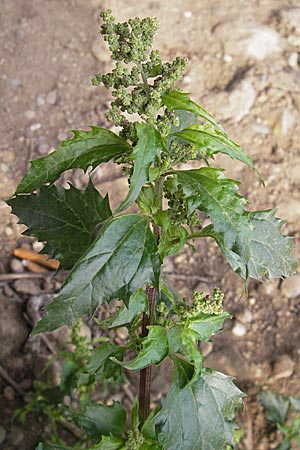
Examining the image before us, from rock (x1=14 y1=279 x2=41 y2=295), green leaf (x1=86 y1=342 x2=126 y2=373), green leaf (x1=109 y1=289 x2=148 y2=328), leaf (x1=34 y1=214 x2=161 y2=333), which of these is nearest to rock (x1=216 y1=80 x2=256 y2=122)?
rock (x1=14 y1=279 x2=41 y2=295)

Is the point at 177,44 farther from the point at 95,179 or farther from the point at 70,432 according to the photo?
the point at 70,432

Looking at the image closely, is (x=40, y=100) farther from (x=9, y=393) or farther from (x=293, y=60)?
(x=9, y=393)

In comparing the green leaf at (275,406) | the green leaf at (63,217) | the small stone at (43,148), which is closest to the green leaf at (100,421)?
the green leaf at (63,217)

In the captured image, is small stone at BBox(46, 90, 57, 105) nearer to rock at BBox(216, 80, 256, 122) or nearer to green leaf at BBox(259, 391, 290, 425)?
rock at BBox(216, 80, 256, 122)

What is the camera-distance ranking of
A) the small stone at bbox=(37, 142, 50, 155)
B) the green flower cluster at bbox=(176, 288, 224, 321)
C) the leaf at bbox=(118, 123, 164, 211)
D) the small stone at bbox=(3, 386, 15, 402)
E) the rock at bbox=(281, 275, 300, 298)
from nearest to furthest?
the leaf at bbox=(118, 123, 164, 211) < the green flower cluster at bbox=(176, 288, 224, 321) < the small stone at bbox=(3, 386, 15, 402) < the rock at bbox=(281, 275, 300, 298) < the small stone at bbox=(37, 142, 50, 155)

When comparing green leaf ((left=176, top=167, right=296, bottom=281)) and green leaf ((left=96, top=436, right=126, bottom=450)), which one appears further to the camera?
green leaf ((left=96, top=436, right=126, bottom=450))

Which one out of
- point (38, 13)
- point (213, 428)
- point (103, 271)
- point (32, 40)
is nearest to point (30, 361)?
point (213, 428)

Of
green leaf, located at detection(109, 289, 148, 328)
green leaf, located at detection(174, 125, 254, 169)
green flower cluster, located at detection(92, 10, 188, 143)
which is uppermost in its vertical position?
green flower cluster, located at detection(92, 10, 188, 143)
